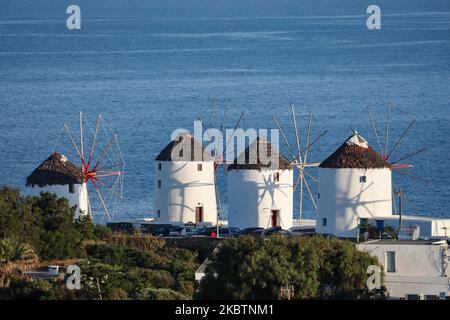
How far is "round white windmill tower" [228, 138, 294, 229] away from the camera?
222ft

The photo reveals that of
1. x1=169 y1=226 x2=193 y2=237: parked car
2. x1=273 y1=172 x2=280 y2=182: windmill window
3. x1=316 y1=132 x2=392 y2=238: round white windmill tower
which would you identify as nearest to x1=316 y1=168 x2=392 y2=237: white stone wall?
x1=316 y1=132 x2=392 y2=238: round white windmill tower

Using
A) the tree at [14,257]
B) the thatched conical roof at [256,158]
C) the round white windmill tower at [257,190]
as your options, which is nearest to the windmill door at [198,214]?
the round white windmill tower at [257,190]

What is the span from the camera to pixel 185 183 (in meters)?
70.7

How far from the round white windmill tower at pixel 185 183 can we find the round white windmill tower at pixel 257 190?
2.49 metres

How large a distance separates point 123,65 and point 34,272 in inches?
5165

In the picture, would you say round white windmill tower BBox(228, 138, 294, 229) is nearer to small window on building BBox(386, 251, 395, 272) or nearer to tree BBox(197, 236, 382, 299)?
small window on building BBox(386, 251, 395, 272)

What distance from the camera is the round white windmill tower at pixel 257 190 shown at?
6762 cm

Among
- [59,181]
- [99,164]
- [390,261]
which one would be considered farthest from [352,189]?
[99,164]

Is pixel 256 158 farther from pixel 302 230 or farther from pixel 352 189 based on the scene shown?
pixel 352 189

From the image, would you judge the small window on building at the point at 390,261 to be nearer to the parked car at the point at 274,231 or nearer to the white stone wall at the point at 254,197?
the parked car at the point at 274,231

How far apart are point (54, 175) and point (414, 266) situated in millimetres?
21109

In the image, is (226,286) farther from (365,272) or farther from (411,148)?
(411,148)

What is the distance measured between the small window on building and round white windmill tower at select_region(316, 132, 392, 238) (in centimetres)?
1316
